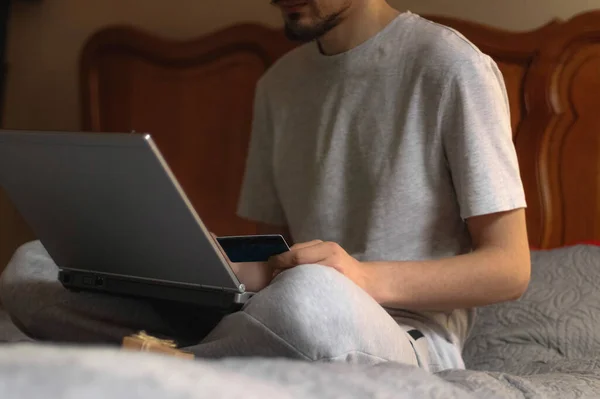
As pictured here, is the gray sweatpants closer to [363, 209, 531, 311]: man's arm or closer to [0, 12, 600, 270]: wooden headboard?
[363, 209, 531, 311]: man's arm

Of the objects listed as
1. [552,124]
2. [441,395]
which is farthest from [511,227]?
[552,124]

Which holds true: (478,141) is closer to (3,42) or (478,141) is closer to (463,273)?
(463,273)

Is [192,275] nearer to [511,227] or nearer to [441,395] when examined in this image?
[441,395]

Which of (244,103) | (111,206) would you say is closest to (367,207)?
(111,206)

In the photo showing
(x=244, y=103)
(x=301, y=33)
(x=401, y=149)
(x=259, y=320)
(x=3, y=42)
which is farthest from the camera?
(x=3, y=42)

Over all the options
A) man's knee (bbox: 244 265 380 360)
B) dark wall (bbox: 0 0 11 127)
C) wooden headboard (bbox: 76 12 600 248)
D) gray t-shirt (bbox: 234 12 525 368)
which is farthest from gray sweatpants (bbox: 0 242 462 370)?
dark wall (bbox: 0 0 11 127)

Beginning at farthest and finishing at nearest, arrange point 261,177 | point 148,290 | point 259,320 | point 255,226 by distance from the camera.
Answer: point 255,226, point 261,177, point 148,290, point 259,320

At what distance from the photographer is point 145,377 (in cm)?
37

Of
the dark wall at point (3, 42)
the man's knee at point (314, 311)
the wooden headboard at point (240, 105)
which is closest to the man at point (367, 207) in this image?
the man's knee at point (314, 311)

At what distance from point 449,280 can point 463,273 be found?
0.02m

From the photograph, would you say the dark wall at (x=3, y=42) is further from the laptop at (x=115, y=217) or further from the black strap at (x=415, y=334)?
the black strap at (x=415, y=334)

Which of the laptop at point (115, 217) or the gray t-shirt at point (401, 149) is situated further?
the gray t-shirt at point (401, 149)

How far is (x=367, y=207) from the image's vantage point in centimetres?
104

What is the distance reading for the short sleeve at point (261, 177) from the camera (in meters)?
1.26
